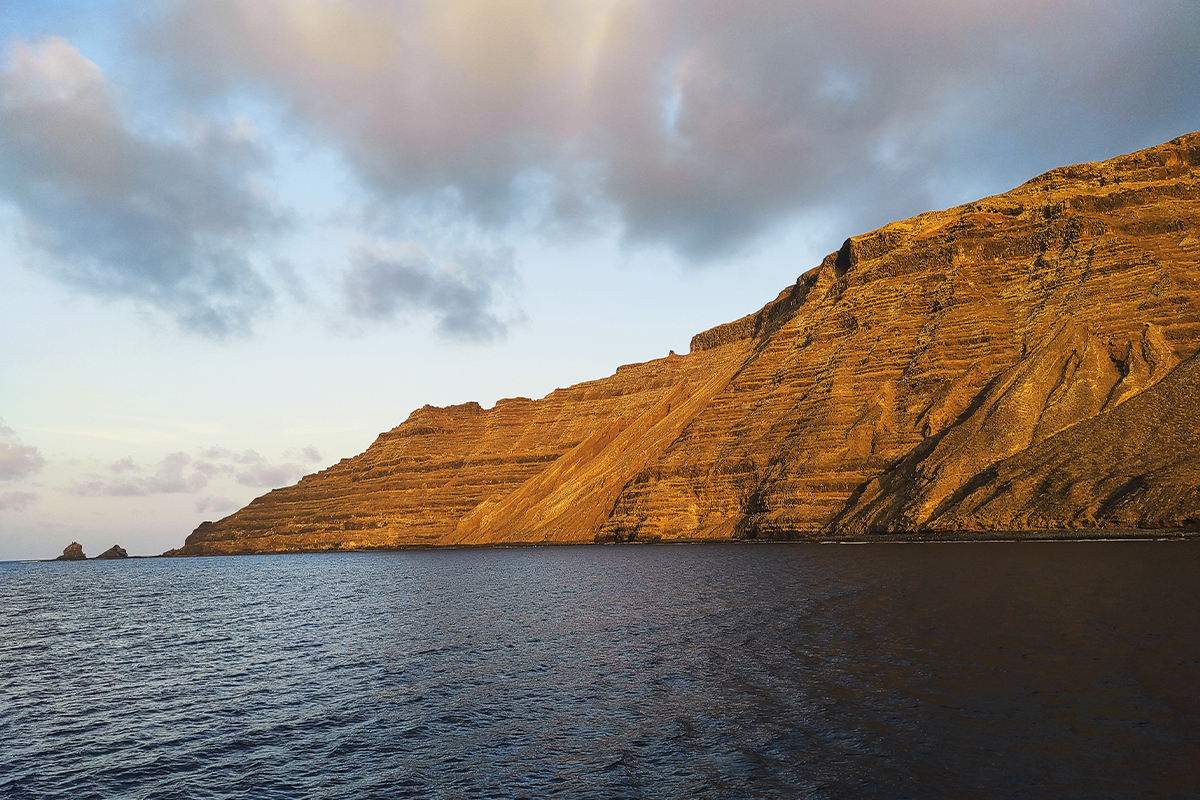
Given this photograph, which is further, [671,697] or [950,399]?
[950,399]

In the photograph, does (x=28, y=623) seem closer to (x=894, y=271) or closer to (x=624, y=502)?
(x=624, y=502)

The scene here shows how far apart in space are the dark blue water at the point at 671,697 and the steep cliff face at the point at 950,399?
884 inches

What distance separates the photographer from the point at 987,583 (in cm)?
3725

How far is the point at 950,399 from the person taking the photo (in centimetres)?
8450

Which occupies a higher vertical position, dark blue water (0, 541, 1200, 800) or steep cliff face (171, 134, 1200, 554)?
steep cliff face (171, 134, 1200, 554)

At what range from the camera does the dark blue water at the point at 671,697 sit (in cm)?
1494

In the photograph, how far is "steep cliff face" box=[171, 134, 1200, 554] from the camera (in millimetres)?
63750

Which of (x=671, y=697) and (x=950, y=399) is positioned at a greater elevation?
(x=950, y=399)

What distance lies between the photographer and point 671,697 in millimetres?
21156

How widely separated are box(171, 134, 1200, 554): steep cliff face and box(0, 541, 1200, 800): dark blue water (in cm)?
2246

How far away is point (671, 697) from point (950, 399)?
245 ft

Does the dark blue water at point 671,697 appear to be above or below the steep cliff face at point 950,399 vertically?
below

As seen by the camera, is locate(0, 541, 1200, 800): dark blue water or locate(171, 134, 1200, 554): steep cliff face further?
locate(171, 134, 1200, 554): steep cliff face

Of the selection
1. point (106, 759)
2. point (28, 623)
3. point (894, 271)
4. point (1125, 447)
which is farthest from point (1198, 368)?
point (28, 623)
